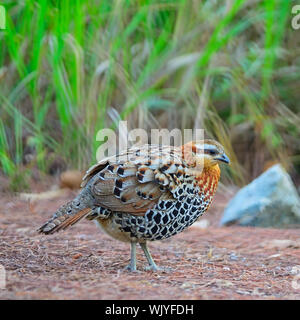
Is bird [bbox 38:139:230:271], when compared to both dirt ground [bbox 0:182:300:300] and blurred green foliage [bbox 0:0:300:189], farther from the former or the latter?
blurred green foliage [bbox 0:0:300:189]

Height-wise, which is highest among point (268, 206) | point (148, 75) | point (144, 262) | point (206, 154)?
point (148, 75)

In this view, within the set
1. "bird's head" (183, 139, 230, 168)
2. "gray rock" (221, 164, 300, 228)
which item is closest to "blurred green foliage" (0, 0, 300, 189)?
"gray rock" (221, 164, 300, 228)

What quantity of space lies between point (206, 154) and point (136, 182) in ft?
1.96

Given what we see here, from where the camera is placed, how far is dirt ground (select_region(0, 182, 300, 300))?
3326 mm

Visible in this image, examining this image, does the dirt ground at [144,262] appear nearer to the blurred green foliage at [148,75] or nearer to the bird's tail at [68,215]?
the bird's tail at [68,215]

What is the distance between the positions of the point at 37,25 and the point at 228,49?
2413mm

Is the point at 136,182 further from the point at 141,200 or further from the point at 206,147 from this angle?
the point at 206,147

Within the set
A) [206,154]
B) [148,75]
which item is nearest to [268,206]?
[206,154]

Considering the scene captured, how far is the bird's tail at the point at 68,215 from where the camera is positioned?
3900mm

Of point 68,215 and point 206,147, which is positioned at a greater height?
point 206,147

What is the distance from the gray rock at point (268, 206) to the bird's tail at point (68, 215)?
2217 millimetres

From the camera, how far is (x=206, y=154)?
4.30m

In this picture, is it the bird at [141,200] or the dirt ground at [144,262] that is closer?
the dirt ground at [144,262]

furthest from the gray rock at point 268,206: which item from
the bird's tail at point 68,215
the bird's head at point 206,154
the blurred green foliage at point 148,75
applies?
the bird's tail at point 68,215
